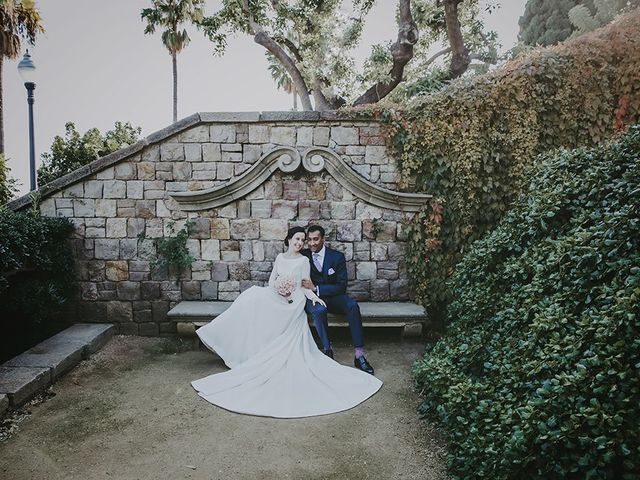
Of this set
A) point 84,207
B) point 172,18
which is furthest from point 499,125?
point 172,18

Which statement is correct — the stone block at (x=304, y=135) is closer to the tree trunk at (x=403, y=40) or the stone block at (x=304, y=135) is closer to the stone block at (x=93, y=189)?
the stone block at (x=93, y=189)

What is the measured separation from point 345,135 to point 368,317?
87.9 inches

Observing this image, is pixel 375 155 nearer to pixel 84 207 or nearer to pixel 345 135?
pixel 345 135

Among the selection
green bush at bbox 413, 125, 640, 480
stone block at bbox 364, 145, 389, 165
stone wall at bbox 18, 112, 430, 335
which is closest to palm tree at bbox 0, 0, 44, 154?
stone wall at bbox 18, 112, 430, 335

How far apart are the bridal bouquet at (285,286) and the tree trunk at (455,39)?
6.60 meters

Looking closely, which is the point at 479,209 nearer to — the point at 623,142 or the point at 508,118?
the point at 508,118

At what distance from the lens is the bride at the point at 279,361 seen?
3775 mm

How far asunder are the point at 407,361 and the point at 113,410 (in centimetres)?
284

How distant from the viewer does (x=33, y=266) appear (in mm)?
4941

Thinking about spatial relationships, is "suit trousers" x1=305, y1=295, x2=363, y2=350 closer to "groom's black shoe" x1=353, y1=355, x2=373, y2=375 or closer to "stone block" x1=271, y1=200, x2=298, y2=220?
"groom's black shoe" x1=353, y1=355, x2=373, y2=375

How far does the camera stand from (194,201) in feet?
18.1

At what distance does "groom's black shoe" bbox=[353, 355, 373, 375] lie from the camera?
4453mm

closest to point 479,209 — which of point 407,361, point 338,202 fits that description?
point 338,202

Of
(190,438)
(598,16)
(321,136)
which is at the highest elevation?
(598,16)
